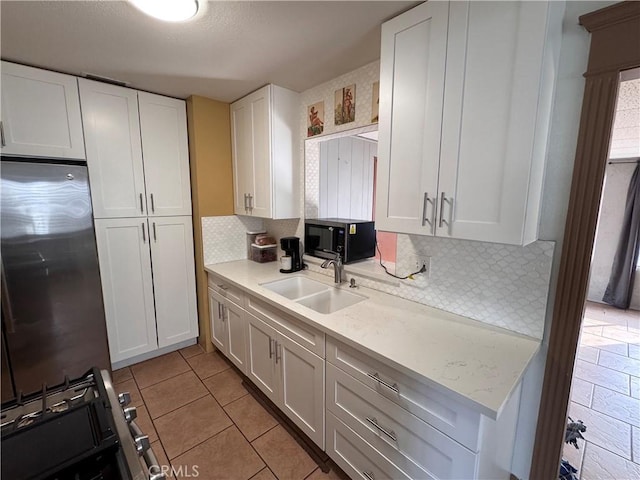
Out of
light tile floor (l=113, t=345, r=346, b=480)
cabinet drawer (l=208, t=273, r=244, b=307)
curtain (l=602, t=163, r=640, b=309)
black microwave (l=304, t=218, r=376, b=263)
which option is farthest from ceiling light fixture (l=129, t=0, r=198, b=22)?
curtain (l=602, t=163, r=640, b=309)

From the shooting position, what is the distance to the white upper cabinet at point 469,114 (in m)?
0.98

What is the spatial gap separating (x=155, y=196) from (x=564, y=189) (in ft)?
8.84

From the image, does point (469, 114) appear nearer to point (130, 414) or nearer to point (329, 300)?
point (329, 300)

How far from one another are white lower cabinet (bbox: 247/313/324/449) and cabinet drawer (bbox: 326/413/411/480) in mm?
80

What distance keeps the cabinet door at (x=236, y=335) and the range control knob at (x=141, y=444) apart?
1.30 m

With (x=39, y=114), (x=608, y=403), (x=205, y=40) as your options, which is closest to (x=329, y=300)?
(x=205, y=40)

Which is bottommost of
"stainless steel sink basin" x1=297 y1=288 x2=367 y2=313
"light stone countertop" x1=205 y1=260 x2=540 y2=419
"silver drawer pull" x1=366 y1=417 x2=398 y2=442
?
"silver drawer pull" x1=366 y1=417 x2=398 y2=442

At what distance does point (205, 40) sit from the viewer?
1.51 meters

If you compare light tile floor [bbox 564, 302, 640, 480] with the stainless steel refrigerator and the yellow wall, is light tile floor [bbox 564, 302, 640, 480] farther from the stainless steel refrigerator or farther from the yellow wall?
the stainless steel refrigerator

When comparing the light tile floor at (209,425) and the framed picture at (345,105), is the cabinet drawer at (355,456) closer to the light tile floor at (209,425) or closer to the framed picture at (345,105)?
the light tile floor at (209,425)

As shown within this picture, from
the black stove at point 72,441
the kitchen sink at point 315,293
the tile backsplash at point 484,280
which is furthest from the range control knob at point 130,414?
the tile backsplash at point 484,280

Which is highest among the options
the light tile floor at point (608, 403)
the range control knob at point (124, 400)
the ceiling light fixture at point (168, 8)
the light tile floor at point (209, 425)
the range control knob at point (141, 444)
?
the ceiling light fixture at point (168, 8)

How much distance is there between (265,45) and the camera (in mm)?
1571

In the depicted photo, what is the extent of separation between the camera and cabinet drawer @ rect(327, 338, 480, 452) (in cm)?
94
